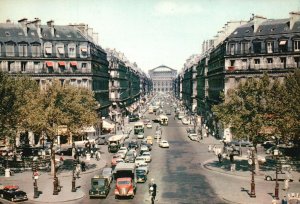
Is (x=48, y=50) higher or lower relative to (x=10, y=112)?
higher

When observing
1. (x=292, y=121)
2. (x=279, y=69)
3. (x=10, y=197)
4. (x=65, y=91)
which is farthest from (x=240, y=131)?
(x=279, y=69)

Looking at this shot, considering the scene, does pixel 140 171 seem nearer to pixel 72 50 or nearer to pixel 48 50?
pixel 72 50

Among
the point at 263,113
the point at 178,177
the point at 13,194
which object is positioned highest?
the point at 263,113

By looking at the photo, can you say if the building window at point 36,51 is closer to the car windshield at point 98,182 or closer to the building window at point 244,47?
the building window at point 244,47

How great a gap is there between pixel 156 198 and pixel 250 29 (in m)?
53.8

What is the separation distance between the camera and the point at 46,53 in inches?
3290

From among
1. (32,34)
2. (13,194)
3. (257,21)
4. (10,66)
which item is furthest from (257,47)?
(13,194)

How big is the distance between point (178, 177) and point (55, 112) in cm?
1656

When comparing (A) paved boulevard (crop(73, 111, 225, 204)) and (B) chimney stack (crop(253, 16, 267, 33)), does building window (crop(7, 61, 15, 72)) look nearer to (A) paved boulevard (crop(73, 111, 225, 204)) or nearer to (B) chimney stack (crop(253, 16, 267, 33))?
(A) paved boulevard (crop(73, 111, 225, 204))

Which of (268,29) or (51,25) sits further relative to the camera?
(51,25)

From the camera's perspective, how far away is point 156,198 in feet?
135

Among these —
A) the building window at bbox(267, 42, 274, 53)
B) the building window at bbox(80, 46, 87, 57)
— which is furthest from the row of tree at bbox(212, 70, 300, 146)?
the building window at bbox(80, 46, 87, 57)

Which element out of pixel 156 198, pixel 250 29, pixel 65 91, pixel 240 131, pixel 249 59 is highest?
pixel 250 29

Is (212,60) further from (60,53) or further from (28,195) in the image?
(28,195)
